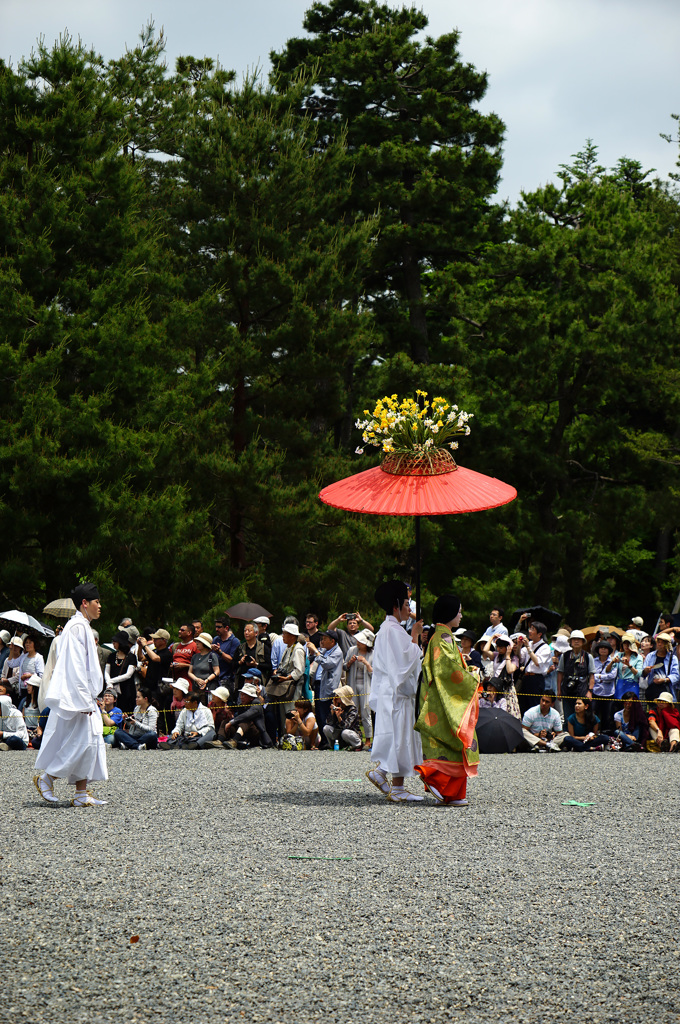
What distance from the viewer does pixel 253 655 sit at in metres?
14.7

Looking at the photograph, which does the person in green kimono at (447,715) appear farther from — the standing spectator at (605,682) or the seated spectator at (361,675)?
the standing spectator at (605,682)

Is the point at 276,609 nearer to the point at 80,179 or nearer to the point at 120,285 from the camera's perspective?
the point at 120,285

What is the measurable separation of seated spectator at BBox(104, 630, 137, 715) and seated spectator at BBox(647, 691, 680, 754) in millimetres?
6652

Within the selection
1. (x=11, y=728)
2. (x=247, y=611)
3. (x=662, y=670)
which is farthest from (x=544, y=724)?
(x=11, y=728)

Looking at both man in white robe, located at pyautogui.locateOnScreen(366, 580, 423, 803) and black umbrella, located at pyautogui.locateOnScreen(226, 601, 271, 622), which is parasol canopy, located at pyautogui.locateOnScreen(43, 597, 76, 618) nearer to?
black umbrella, located at pyautogui.locateOnScreen(226, 601, 271, 622)

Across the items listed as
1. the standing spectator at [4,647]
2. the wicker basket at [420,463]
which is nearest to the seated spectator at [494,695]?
the wicker basket at [420,463]

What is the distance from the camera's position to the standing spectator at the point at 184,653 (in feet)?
47.9

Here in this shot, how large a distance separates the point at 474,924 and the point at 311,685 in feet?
31.3

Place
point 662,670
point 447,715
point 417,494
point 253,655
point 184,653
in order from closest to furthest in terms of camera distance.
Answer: point 447,715
point 417,494
point 662,670
point 253,655
point 184,653

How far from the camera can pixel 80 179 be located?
2064 cm

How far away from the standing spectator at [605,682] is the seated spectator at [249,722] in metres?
4.10

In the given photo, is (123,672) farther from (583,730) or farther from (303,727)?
(583,730)

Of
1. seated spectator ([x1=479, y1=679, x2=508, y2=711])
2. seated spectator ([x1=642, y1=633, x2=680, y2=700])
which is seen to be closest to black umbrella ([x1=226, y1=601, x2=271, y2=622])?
seated spectator ([x1=479, y1=679, x2=508, y2=711])

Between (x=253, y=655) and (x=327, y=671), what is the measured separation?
1340 mm
